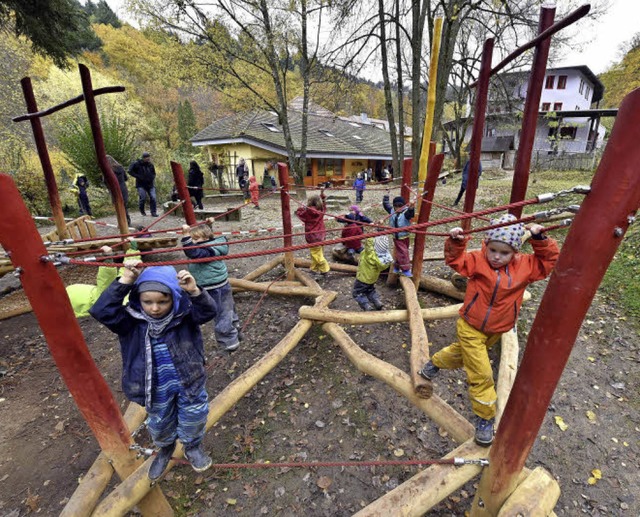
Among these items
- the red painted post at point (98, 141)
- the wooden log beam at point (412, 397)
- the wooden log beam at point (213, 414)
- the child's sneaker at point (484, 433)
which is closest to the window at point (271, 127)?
the red painted post at point (98, 141)

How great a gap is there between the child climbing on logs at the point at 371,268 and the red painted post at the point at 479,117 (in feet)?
3.55

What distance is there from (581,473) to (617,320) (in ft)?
8.49

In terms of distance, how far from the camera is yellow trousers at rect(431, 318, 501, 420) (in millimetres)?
2117

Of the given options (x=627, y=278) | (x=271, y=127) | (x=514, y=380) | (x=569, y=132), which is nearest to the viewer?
(x=514, y=380)

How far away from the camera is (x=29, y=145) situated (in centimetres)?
1756

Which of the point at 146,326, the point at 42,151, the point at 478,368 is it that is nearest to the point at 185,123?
the point at 42,151

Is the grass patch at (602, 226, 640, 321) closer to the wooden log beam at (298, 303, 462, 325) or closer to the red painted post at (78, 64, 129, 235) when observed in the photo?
the wooden log beam at (298, 303, 462, 325)

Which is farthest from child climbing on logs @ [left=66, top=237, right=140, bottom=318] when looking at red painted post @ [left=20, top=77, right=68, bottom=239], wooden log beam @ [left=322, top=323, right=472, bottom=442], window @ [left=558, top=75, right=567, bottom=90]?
window @ [left=558, top=75, right=567, bottom=90]

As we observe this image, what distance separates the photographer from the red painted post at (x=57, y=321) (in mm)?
1478

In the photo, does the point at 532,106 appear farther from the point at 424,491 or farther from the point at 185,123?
the point at 185,123

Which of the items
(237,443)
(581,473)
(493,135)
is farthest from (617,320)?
(493,135)

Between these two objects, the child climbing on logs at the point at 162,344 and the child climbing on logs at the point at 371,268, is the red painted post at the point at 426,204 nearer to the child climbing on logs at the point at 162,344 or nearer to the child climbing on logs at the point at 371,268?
the child climbing on logs at the point at 371,268

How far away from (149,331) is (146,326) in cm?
3

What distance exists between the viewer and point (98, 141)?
172 inches
